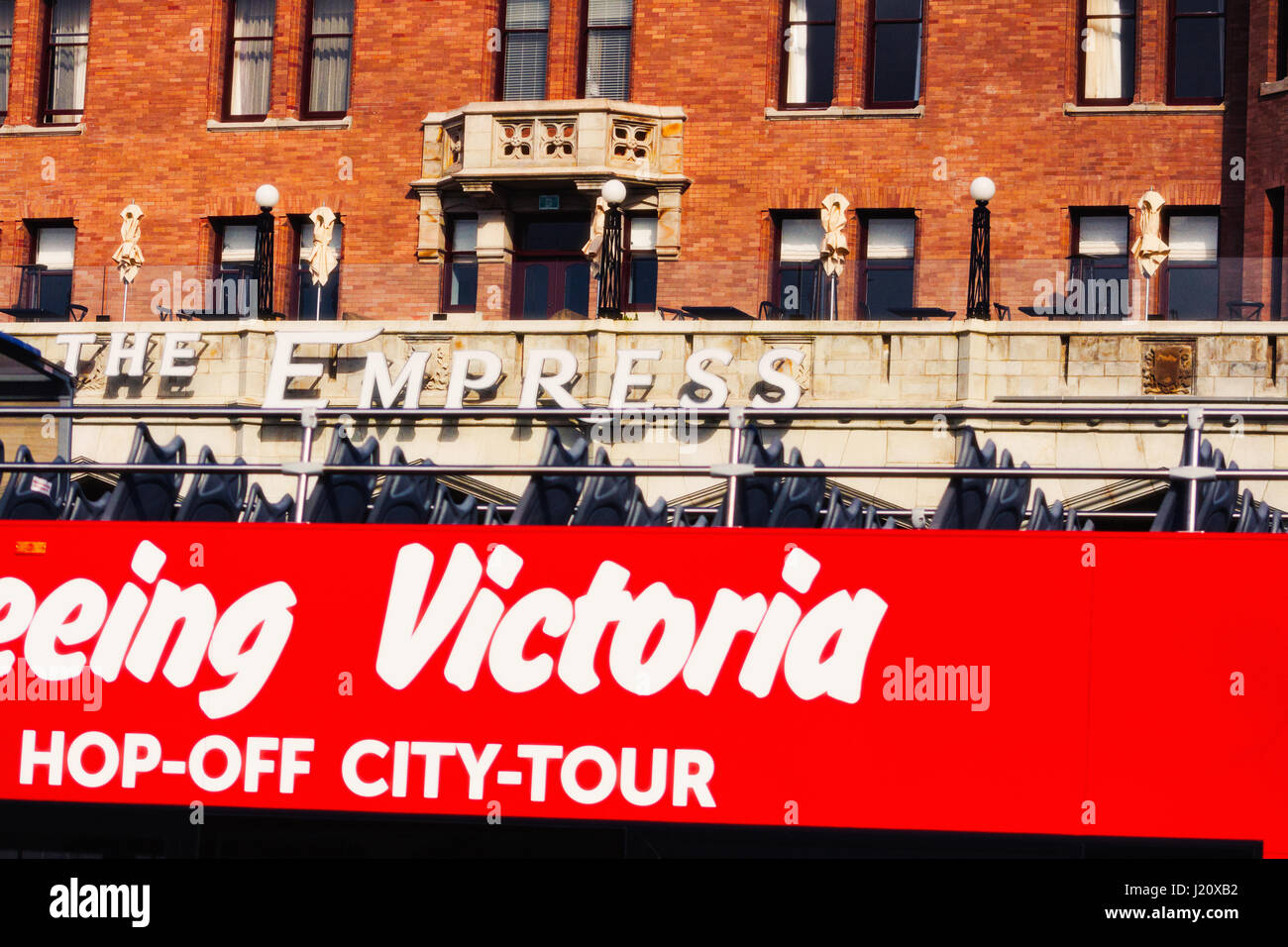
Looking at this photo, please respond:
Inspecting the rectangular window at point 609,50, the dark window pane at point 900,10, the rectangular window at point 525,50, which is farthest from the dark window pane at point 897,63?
the rectangular window at point 525,50

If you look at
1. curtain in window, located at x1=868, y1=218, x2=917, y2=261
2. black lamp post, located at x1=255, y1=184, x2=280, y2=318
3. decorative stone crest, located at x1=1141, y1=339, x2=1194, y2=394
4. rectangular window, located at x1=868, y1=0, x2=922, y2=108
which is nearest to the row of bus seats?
decorative stone crest, located at x1=1141, y1=339, x2=1194, y2=394

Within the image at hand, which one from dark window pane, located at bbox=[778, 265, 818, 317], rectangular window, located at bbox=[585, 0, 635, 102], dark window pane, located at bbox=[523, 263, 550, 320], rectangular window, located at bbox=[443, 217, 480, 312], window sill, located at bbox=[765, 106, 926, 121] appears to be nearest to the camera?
dark window pane, located at bbox=[778, 265, 818, 317]

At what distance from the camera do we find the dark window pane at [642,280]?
30.4 metres

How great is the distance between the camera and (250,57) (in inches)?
1289

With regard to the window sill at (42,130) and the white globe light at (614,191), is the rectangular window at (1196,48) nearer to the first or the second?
the white globe light at (614,191)

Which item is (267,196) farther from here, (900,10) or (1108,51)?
(1108,51)

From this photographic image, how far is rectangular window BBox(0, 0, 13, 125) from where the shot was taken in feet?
110

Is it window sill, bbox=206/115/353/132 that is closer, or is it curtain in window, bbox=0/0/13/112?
window sill, bbox=206/115/353/132

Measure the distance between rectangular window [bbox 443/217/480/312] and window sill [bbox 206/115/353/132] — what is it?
9.86ft

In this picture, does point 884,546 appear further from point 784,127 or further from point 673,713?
point 784,127

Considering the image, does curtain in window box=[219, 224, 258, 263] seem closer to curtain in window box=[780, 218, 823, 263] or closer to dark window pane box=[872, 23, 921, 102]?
curtain in window box=[780, 218, 823, 263]

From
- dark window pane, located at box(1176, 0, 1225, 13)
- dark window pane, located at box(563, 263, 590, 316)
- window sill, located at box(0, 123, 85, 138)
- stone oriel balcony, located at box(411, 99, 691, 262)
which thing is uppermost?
dark window pane, located at box(1176, 0, 1225, 13)

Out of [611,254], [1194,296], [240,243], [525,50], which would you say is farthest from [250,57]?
[1194,296]

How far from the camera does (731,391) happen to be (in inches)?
963
